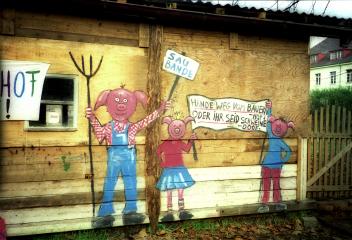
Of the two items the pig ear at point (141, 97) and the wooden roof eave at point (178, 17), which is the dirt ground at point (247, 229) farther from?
the wooden roof eave at point (178, 17)

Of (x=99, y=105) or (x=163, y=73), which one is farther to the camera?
(x=163, y=73)

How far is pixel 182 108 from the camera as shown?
20.1ft

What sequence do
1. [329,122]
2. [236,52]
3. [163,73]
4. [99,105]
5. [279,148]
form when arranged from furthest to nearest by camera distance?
[329,122]
[279,148]
[236,52]
[163,73]
[99,105]

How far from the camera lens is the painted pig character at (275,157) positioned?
6.78 meters

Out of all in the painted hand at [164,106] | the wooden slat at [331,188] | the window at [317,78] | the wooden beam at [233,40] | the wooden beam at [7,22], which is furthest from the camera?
the window at [317,78]

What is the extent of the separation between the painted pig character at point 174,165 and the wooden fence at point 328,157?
2801 millimetres

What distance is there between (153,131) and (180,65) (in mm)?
1202

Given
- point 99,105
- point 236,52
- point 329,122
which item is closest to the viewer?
point 99,105

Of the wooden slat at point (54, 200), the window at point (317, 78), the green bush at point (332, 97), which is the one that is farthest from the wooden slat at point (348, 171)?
the window at point (317, 78)

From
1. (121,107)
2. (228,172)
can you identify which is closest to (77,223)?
(121,107)

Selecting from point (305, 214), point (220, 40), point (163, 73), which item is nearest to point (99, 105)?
point (163, 73)

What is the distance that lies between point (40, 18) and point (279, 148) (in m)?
4.73

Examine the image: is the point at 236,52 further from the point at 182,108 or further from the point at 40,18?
the point at 40,18

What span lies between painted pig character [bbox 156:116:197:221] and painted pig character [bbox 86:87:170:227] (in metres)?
0.44
